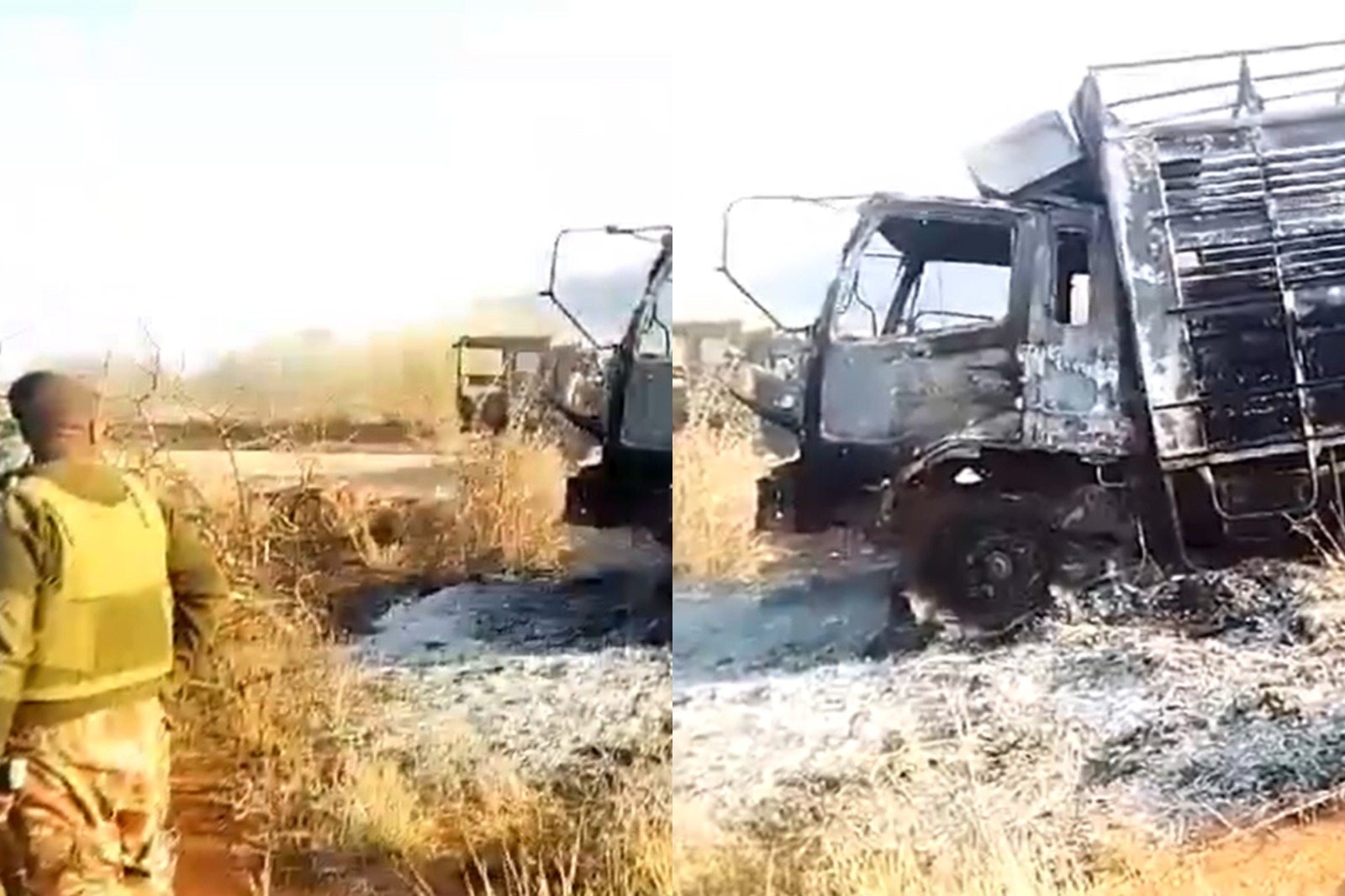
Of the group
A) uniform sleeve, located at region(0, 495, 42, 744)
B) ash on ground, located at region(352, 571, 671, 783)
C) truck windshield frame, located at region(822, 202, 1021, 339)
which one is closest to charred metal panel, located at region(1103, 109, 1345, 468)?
truck windshield frame, located at region(822, 202, 1021, 339)

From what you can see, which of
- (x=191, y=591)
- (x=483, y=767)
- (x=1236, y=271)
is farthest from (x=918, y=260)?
(x=191, y=591)

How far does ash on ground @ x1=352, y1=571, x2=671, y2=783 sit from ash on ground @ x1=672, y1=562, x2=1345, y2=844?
0.21 ft

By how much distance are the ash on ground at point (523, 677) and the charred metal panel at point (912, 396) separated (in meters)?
0.34

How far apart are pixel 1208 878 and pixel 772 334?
0.86 metres

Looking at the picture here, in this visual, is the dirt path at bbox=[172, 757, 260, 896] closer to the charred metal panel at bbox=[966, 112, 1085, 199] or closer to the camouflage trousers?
the camouflage trousers

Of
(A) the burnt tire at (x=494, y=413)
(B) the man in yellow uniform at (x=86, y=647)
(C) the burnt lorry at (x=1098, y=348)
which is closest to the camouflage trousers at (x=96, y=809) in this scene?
(B) the man in yellow uniform at (x=86, y=647)

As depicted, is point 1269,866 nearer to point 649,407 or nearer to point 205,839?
point 649,407

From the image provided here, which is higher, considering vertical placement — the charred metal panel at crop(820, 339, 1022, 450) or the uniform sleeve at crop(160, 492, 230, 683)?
the charred metal panel at crop(820, 339, 1022, 450)

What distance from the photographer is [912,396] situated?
2.71 metres

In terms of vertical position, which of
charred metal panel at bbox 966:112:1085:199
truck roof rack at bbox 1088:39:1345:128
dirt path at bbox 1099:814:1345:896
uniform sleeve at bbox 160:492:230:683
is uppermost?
truck roof rack at bbox 1088:39:1345:128

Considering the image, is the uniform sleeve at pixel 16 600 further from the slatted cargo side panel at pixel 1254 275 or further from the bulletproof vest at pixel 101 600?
the slatted cargo side panel at pixel 1254 275

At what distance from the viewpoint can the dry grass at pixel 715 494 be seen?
2730 millimetres

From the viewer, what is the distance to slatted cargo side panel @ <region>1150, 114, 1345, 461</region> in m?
2.62

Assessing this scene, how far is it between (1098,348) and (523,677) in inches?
32.7
